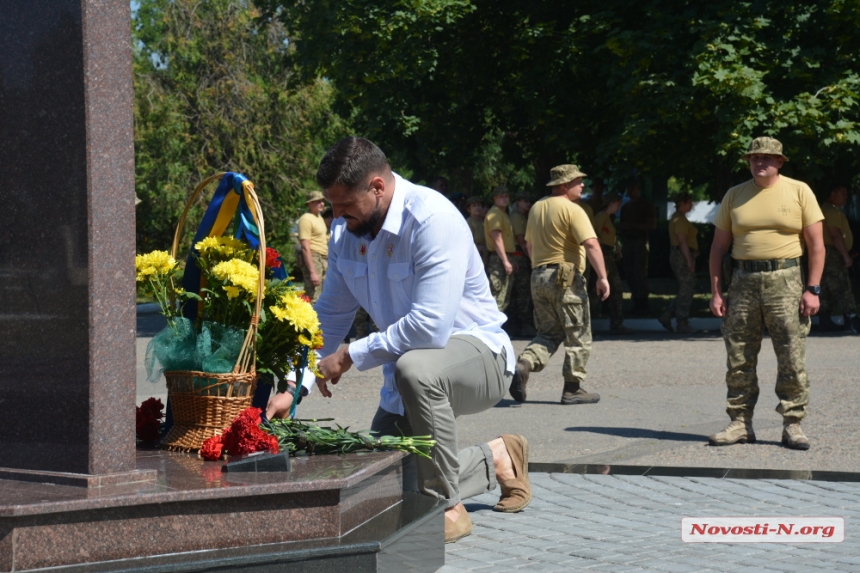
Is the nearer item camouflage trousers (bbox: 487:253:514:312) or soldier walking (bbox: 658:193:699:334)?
camouflage trousers (bbox: 487:253:514:312)

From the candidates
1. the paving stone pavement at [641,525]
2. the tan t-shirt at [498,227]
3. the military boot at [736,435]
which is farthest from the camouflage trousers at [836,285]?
the paving stone pavement at [641,525]

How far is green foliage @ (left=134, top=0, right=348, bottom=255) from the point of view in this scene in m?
32.6

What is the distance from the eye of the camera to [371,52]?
62.1 feet

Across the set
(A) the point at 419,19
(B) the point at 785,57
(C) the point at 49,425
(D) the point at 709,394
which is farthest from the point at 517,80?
(C) the point at 49,425

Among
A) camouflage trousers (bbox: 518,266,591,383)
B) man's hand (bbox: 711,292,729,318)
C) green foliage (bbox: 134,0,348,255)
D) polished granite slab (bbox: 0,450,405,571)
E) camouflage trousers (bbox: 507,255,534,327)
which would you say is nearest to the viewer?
polished granite slab (bbox: 0,450,405,571)

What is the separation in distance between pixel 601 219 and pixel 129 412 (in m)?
13.8

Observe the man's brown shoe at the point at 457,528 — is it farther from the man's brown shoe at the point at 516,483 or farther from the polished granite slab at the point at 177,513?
the polished granite slab at the point at 177,513

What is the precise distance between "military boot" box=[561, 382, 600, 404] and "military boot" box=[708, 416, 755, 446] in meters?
2.24

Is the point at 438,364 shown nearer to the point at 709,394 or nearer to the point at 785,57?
the point at 709,394

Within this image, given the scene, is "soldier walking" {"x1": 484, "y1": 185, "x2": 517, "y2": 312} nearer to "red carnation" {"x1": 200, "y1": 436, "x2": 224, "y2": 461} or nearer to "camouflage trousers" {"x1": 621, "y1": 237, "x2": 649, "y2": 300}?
"camouflage trousers" {"x1": 621, "y1": 237, "x2": 649, "y2": 300}

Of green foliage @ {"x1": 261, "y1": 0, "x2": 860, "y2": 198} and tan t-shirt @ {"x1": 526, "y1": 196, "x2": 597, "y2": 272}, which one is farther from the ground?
green foliage @ {"x1": 261, "y1": 0, "x2": 860, "y2": 198}

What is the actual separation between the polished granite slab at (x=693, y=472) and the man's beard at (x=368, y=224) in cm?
253

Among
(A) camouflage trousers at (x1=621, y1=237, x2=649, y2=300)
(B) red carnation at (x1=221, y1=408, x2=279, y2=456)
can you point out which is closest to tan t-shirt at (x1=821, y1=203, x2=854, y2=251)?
(A) camouflage trousers at (x1=621, y1=237, x2=649, y2=300)

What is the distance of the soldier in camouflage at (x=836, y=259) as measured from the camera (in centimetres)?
1580
